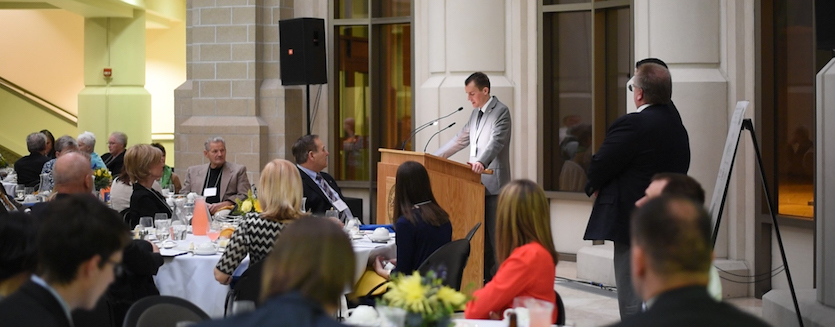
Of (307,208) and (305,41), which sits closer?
(307,208)

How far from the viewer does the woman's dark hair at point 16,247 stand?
297 cm

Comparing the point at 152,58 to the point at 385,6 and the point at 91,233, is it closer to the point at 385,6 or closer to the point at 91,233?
the point at 385,6

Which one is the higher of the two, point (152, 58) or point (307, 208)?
point (152, 58)

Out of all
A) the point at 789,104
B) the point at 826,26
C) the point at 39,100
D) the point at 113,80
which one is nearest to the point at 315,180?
the point at 826,26

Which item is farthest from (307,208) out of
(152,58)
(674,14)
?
(152,58)

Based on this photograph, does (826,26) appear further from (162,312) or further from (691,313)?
(162,312)

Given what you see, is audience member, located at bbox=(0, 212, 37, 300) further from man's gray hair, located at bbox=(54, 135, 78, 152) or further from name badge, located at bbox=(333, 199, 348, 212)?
man's gray hair, located at bbox=(54, 135, 78, 152)

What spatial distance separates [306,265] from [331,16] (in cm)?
849

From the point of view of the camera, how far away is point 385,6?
394 inches

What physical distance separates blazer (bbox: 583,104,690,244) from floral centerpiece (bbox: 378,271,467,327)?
231cm

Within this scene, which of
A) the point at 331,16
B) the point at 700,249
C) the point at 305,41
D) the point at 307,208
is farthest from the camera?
the point at 331,16

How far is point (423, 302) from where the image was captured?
265cm

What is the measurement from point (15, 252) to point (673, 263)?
83.1 inches

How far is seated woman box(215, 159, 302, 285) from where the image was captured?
459cm
